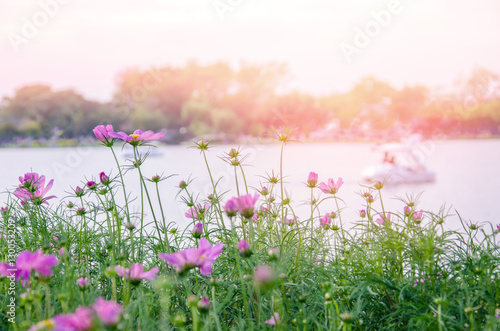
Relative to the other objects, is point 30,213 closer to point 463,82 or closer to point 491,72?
point 463,82

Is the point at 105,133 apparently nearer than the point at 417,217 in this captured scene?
Yes

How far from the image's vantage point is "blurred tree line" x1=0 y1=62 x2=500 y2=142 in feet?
46.2

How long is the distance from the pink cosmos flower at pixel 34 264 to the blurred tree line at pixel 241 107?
41.5ft

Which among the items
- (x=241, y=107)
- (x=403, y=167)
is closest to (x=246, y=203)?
(x=403, y=167)

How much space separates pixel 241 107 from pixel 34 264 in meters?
15.1

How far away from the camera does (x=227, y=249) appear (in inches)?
41.7

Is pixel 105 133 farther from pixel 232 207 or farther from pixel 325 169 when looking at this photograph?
pixel 325 169

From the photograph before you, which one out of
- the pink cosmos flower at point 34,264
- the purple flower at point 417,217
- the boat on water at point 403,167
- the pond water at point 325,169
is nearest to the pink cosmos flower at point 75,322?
the pink cosmos flower at point 34,264

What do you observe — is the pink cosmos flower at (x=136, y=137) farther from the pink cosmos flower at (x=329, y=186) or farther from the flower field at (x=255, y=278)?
the pink cosmos flower at (x=329, y=186)

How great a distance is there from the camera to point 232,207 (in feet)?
2.12

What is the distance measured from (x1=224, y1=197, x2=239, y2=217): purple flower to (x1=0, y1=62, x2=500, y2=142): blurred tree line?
12.7 metres

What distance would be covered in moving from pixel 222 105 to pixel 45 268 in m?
15.2

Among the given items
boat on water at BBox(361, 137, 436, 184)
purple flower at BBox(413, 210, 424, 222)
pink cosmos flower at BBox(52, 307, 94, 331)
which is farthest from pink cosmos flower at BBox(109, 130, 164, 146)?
boat on water at BBox(361, 137, 436, 184)

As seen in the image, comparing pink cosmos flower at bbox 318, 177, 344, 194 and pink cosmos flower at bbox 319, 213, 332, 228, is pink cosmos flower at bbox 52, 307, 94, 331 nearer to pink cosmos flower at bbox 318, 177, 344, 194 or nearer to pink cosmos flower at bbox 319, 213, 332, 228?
pink cosmos flower at bbox 318, 177, 344, 194
